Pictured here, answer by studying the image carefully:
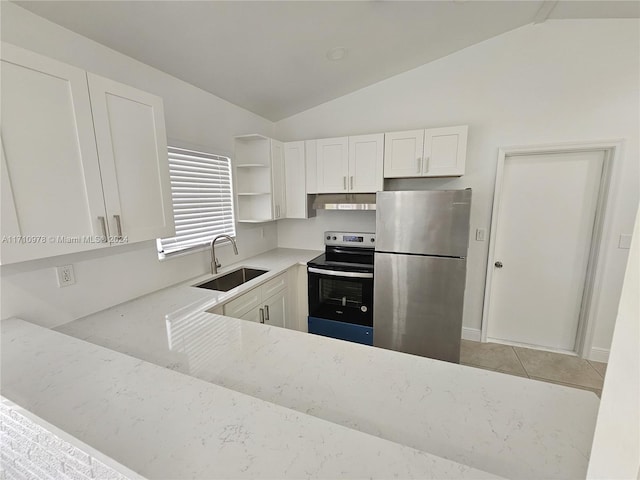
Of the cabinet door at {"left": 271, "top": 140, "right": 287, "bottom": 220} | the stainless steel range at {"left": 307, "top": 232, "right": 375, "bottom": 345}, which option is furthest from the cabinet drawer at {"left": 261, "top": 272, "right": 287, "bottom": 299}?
the cabinet door at {"left": 271, "top": 140, "right": 287, "bottom": 220}

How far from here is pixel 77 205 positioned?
1232mm

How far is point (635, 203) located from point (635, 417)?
115 inches

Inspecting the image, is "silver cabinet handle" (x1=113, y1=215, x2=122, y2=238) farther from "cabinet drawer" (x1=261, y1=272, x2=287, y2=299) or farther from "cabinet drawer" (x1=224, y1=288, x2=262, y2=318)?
"cabinet drawer" (x1=261, y1=272, x2=287, y2=299)

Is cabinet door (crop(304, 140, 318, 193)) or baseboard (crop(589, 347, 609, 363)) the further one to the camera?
cabinet door (crop(304, 140, 318, 193))

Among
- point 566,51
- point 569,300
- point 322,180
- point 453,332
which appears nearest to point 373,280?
point 453,332

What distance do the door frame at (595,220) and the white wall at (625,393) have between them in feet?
8.67

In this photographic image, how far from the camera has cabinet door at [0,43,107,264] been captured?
40.3 inches

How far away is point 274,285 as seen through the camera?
2508 millimetres

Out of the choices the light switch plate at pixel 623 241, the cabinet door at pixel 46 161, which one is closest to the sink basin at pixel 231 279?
the cabinet door at pixel 46 161

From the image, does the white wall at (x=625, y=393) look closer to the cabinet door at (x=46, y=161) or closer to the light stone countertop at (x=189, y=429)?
the light stone countertop at (x=189, y=429)

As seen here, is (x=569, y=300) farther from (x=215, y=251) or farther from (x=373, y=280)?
(x=215, y=251)

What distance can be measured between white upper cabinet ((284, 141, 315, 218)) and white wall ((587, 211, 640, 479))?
2.80 m

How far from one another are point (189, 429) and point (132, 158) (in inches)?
53.1

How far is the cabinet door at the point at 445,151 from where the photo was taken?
2426mm
